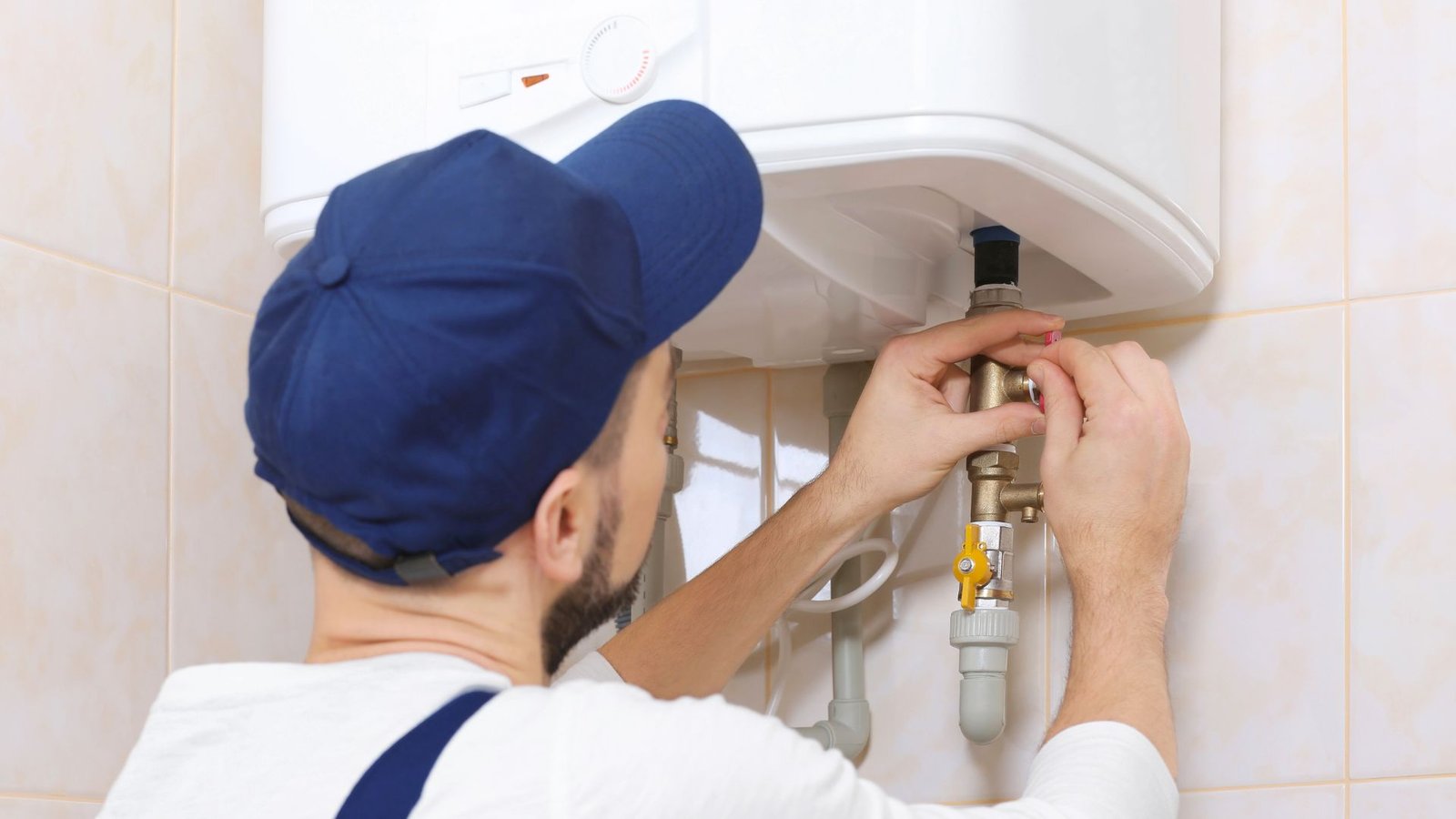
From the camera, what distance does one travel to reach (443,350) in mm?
663

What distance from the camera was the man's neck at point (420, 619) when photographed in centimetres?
73

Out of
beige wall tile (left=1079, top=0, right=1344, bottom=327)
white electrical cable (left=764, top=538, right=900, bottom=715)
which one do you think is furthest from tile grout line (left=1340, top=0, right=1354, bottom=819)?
white electrical cable (left=764, top=538, right=900, bottom=715)

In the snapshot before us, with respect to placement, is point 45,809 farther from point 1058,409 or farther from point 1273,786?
point 1273,786

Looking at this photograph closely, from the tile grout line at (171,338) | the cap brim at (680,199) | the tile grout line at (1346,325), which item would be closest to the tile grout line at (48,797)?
the tile grout line at (171,338)

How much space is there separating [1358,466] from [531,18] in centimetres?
68

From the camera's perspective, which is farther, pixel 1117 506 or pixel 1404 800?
pixel 1404 800

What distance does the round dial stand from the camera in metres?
0.90

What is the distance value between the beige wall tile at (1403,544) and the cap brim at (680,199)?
1.80ft

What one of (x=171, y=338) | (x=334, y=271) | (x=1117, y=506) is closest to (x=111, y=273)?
(x=171, y=338)

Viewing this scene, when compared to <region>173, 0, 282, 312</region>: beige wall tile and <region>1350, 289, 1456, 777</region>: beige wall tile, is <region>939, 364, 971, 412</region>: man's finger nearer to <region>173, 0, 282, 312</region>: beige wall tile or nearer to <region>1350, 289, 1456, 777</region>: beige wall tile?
<region>1350, 289, 1456, 777</region>: beige wall tile

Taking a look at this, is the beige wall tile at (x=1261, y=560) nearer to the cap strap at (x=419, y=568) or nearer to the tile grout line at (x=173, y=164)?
the cap strap at (x=419, y=568)

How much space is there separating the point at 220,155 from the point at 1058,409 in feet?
2.44

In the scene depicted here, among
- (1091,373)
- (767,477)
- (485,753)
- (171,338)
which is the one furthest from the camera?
(767,477)

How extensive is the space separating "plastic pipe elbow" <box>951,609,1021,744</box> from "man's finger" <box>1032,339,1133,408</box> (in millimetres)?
176
